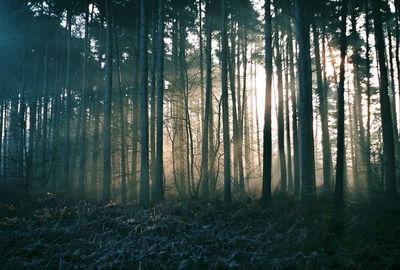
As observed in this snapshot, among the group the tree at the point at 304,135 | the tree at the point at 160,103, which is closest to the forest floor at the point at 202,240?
the tree at the point at 304,135

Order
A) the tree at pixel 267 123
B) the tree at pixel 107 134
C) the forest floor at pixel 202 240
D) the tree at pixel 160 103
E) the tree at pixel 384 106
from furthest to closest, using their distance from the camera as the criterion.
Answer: the tree at pixel 107 134
the tree at pixel 160 103
the tree at pixel 267 123
the tree at pixel 384 106
the forest floor at pixel 202 240

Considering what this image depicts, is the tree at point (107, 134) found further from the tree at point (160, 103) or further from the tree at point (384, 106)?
the tree at point (384, 106)

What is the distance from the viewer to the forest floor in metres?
5.55

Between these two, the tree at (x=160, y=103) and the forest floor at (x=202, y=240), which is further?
the tree at (x=160, y=103)

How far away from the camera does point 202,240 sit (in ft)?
22.9

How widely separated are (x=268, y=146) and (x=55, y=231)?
758cm

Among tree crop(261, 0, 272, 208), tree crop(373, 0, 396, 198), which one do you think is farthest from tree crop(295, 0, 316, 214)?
tree crop(373, 0, 396, 198)

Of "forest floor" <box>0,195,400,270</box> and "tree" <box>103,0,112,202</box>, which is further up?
"tree" <box>103,0,112,202</box>

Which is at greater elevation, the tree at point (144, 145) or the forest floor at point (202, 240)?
the tree at point (144, 145)

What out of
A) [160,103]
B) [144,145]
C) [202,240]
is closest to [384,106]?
[160,103]

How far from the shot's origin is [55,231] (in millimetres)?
7441

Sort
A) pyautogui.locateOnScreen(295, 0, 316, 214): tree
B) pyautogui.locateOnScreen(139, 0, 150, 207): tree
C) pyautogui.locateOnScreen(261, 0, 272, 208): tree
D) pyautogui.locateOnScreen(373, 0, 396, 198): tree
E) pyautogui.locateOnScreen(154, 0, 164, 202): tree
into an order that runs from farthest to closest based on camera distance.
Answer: pyautogui.locateOnScreen(154, 0, 164, 202): tree < pyautogui.locateOnScreen(139, 0, 150, 207): tree < pyautogui.locateOnScreen(261, 0, 272, 208): tree < pyautogui.locateOnScreen(373, 0, 396, 198): tree < pyautogui.locateOnScreen(295, 0, 316, 214): tree

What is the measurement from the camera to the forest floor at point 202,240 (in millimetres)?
5547

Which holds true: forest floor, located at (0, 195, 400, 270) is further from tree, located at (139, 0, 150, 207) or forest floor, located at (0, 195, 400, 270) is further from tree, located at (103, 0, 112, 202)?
tree, located at (103, 0, 112, 202)
